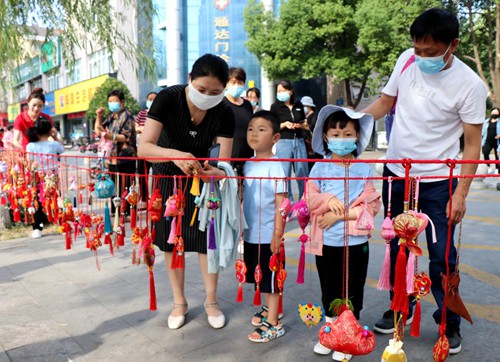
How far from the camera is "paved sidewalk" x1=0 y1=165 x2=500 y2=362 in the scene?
2.40 meters

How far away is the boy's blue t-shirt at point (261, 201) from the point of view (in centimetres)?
252

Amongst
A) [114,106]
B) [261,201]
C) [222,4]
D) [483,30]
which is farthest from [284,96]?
[222,4]

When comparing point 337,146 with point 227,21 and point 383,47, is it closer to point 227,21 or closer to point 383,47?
point 383,47

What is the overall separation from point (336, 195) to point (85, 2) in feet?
12.8

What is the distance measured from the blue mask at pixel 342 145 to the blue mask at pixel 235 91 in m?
1.85

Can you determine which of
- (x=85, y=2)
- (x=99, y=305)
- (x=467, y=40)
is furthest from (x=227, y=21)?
(x=99, y=305)

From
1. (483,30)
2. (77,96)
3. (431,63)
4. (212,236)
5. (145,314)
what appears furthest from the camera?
(77,96)

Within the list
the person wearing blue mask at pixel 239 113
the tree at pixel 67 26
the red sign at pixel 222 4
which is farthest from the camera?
the red sign at pixel 222 4

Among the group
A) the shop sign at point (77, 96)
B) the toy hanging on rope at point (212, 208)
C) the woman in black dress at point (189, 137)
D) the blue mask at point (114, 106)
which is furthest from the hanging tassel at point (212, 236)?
the shop sign at point (77, 96)

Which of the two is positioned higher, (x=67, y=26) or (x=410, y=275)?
(x=67, y=26)

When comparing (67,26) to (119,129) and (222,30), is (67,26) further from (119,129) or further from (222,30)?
(222,30)

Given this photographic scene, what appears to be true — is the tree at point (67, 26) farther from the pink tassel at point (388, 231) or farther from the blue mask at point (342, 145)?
the pink tassel at point (388, 231)

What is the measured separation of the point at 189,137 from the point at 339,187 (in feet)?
3.10

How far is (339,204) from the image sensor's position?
88.0 inches
